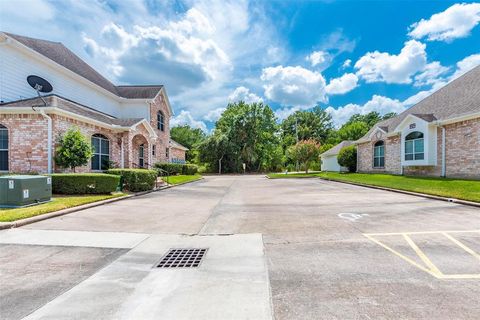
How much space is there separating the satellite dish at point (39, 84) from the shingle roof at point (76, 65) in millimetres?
1856

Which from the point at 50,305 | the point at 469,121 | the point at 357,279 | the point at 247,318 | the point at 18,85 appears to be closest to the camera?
the point at 247,318

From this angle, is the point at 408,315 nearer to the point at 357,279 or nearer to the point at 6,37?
the point at 357,279

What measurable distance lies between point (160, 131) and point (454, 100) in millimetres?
26563

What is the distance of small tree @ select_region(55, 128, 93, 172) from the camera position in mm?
11789

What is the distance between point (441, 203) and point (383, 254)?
7455mm

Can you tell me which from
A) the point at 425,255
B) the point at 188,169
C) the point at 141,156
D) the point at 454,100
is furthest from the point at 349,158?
the point at 425,255

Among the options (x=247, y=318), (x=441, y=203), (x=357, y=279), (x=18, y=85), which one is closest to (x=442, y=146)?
(x=441, y=203)

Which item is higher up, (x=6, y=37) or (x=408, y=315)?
(x=6, y=37)

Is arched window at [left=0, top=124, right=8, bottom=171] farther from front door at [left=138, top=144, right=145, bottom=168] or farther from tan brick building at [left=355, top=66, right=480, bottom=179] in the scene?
tan brick building at [left=355, top=66, right=480, bottom=179]

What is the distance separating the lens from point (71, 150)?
11.9 metres

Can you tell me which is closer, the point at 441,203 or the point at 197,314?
the point at 197,314

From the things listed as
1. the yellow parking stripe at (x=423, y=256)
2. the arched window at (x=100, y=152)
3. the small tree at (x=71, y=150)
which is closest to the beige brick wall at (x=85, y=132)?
Result: the arched window at (x=100, y=152)

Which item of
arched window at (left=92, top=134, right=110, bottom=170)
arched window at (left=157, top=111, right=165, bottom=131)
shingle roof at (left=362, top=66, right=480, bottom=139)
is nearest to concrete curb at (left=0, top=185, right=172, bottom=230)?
arched window at (left=92, top=134, right=110, bottom=170)

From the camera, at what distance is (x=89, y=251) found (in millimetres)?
4402
